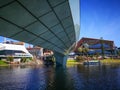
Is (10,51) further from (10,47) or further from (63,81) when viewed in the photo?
(63,81)

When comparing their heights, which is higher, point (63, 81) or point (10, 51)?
point (10, 51)

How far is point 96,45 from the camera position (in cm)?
18125

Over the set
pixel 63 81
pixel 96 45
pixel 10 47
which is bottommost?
pixel 63 81

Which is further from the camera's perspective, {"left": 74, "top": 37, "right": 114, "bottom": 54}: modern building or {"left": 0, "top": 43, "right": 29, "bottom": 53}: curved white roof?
{"left": 74, "top": 37, "right": 114, "bottom": 54}: modern building

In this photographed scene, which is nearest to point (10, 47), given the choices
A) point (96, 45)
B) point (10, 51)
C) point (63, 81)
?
point (10, 51)

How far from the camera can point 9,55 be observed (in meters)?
137

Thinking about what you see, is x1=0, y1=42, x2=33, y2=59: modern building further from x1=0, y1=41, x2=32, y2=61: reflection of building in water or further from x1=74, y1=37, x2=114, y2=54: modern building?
x1=74, y1=37, x2=114, y2=54: modern building

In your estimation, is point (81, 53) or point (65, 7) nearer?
point (65, 7)

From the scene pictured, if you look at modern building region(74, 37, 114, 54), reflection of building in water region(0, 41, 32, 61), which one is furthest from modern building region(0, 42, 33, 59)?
modern building region(74, 37, 114, 54)

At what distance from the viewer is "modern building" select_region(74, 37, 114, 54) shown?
574ft

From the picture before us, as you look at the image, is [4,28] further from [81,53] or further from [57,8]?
[81,53]

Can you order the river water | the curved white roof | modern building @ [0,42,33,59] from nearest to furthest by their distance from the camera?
the river water
modern building @ [0,42,33,59]
the curved white roof

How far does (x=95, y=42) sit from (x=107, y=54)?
19.1 m

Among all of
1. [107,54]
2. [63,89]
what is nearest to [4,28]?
[63,89]
